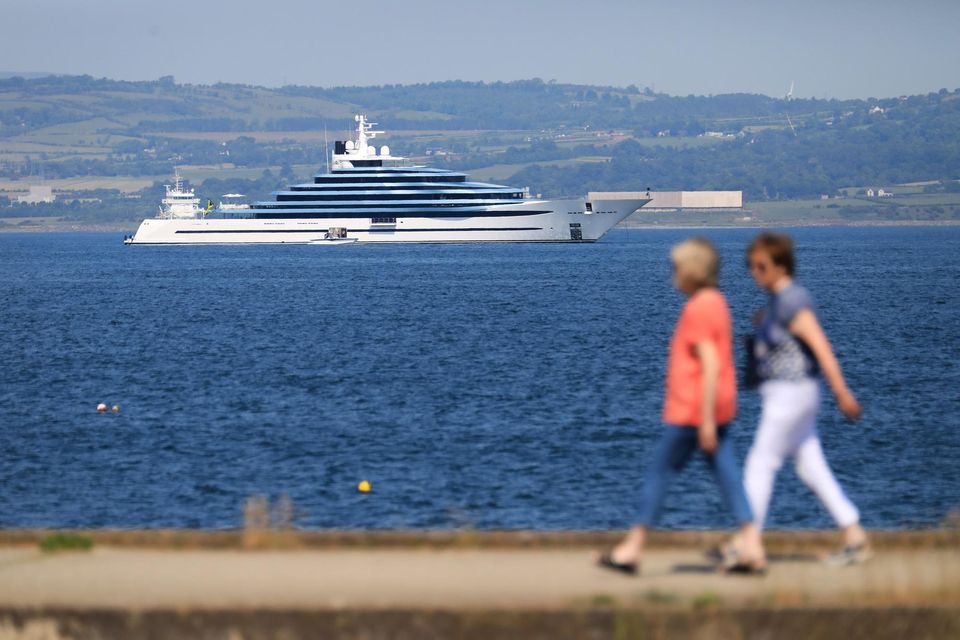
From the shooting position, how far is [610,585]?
25.3ft

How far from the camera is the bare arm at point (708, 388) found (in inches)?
309

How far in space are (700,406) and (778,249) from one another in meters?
0.94

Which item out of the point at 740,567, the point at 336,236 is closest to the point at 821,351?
the point at 740,567

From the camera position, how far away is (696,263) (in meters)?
7.99

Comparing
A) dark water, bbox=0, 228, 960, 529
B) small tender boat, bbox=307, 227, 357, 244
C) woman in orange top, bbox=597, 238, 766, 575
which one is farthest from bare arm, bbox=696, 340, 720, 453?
small tender boat, bbox=307, 227, 357, 244

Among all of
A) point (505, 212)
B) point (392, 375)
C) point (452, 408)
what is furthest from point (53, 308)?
point (505, 212)

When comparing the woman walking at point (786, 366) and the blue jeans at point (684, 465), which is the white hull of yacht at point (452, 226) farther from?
the blue jeans at point (684, 465)

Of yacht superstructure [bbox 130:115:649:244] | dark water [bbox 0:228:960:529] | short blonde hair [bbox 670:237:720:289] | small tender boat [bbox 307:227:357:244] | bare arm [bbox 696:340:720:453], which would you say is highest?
short blonde hair [bbox 670:237:720:289]

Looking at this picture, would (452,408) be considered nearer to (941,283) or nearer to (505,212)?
(941,283)

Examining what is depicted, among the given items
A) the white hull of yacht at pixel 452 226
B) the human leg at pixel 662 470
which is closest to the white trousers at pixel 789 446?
the human leg at pixel 662 470

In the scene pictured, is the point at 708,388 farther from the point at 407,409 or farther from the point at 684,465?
the point at 407,409

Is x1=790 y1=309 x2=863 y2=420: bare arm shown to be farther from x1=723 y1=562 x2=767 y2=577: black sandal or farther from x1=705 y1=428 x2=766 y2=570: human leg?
x1=723 y1=562 x2=767 y2=577: black sandal

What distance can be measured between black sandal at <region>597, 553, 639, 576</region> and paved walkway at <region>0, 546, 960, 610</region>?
0.21ft

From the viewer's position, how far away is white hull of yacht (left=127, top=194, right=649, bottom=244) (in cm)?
12225
